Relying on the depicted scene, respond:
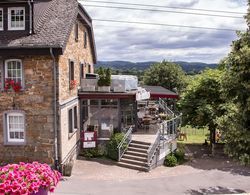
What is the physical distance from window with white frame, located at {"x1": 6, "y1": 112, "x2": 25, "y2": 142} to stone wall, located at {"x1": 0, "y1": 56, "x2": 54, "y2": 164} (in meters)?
0.32

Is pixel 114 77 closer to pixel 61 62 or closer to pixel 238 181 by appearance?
pixel 61 62

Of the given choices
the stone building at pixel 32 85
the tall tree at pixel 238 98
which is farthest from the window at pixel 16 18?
the tall tree at pixel 238 98

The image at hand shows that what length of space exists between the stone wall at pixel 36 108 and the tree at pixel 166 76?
47983mm

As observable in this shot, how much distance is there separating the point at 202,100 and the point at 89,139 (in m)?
8.34

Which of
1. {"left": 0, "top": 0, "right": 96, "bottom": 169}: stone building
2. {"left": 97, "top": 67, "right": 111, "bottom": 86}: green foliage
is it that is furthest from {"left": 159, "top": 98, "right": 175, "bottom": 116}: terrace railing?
{"left": 0, "top": 0, "right": 96, "bottom": 169}: stone building

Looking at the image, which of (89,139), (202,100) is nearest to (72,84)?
(89,139)

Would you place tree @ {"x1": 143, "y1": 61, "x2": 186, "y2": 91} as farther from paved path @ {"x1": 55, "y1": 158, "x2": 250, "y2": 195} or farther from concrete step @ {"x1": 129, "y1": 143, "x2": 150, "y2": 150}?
paved path @ {"x1": 55, "y1": 158, "x2": 250, "y2": 195}

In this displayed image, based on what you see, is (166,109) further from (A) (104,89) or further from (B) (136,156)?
(B) (136,156)

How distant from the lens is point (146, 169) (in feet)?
70.4

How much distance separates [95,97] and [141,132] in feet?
14.5

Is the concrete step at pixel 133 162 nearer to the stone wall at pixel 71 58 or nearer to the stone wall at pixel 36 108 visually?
the stone wall at pixel 36 108

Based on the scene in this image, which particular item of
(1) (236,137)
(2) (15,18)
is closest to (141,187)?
(1) (236,137)

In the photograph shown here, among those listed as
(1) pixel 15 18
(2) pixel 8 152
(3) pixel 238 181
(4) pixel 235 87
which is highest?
(1) pixel 15 18

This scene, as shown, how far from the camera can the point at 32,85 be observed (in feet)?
63.9
